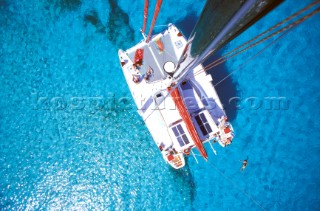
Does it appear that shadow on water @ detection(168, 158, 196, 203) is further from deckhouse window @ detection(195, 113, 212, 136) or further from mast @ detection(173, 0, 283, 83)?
mast @ detection(173, 0, 283, 83)

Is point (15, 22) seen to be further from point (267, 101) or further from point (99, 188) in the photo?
point (267, 101)

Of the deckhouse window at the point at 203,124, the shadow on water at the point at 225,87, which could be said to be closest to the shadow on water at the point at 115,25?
the shadow on water at the point at 225,87

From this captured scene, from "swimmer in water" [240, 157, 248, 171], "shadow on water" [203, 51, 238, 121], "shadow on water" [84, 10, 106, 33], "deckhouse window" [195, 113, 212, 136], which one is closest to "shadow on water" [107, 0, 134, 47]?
"shadow on water" [84, 10, 106, 33]

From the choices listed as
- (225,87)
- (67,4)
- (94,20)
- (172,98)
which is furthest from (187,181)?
(67,4)

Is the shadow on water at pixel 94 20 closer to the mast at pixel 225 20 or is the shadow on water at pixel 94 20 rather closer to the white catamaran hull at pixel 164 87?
the white catamaran hull at pixel 164 87

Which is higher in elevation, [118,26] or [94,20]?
[94,20]

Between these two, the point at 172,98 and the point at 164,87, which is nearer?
the point at 172,98

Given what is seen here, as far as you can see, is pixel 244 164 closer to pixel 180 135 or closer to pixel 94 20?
pixel 180 135
